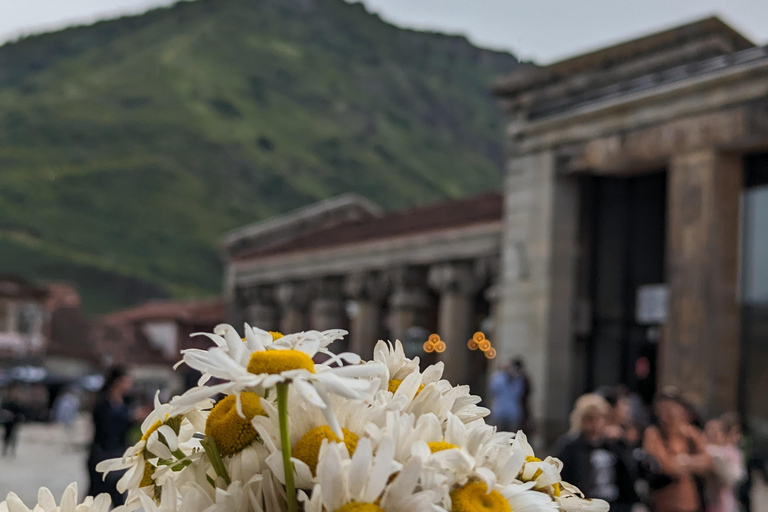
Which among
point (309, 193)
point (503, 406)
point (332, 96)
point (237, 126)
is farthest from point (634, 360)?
point (332, 96)

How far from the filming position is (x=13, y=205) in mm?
96438

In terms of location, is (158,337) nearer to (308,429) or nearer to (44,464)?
(44,464)

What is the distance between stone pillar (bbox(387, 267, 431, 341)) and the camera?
17.9 m

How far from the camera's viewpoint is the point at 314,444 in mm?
1257

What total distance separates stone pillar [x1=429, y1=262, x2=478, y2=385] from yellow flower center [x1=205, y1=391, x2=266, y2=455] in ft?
50.3

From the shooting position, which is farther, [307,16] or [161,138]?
[307,16]

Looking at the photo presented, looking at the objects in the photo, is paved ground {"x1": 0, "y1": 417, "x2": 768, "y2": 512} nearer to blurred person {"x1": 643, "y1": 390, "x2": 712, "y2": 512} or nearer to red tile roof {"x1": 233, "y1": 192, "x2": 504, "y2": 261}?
blurred person {"x1": 643, "y1": 390, "x2": 712, "y2": 512}

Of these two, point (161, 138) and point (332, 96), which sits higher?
point (332, 96)

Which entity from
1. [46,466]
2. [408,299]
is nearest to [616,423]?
[408,299]

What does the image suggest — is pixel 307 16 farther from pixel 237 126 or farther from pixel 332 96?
pixel 237 126

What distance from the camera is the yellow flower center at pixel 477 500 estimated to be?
3.98ft

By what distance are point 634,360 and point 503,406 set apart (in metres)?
2.94

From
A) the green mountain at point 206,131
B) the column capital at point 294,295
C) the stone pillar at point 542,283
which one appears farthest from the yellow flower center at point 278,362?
the green mountain at point 206,131

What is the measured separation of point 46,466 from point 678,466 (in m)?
13.6
